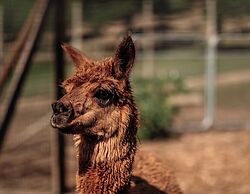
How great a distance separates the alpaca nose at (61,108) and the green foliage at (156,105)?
7.52 metres

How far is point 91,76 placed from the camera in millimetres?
3986

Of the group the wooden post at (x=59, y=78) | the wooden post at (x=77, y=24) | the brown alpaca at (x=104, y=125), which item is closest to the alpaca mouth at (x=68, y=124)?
the brown alpaca at (x=104, y=125)

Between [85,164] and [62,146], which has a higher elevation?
[85,164]

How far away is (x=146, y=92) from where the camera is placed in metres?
13.0

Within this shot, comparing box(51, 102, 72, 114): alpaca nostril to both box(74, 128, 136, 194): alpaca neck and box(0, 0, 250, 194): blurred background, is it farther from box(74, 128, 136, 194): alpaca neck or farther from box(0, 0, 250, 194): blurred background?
box(0, 0, 250, 194): blurred background

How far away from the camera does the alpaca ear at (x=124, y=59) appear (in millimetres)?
3973

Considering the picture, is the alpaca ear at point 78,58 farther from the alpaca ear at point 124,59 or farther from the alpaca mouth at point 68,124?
the alpaca mouth at point 68,124

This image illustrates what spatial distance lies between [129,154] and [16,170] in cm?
600

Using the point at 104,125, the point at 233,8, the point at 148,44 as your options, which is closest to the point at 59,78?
the point at 104,125

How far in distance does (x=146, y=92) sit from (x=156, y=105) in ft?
2.32

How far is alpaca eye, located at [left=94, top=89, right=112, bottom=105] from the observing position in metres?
3.96

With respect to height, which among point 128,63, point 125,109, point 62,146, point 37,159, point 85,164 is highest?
point 128,63

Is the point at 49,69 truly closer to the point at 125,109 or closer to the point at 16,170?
the point at 16,170

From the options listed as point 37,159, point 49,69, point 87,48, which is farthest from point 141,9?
point 37,159
